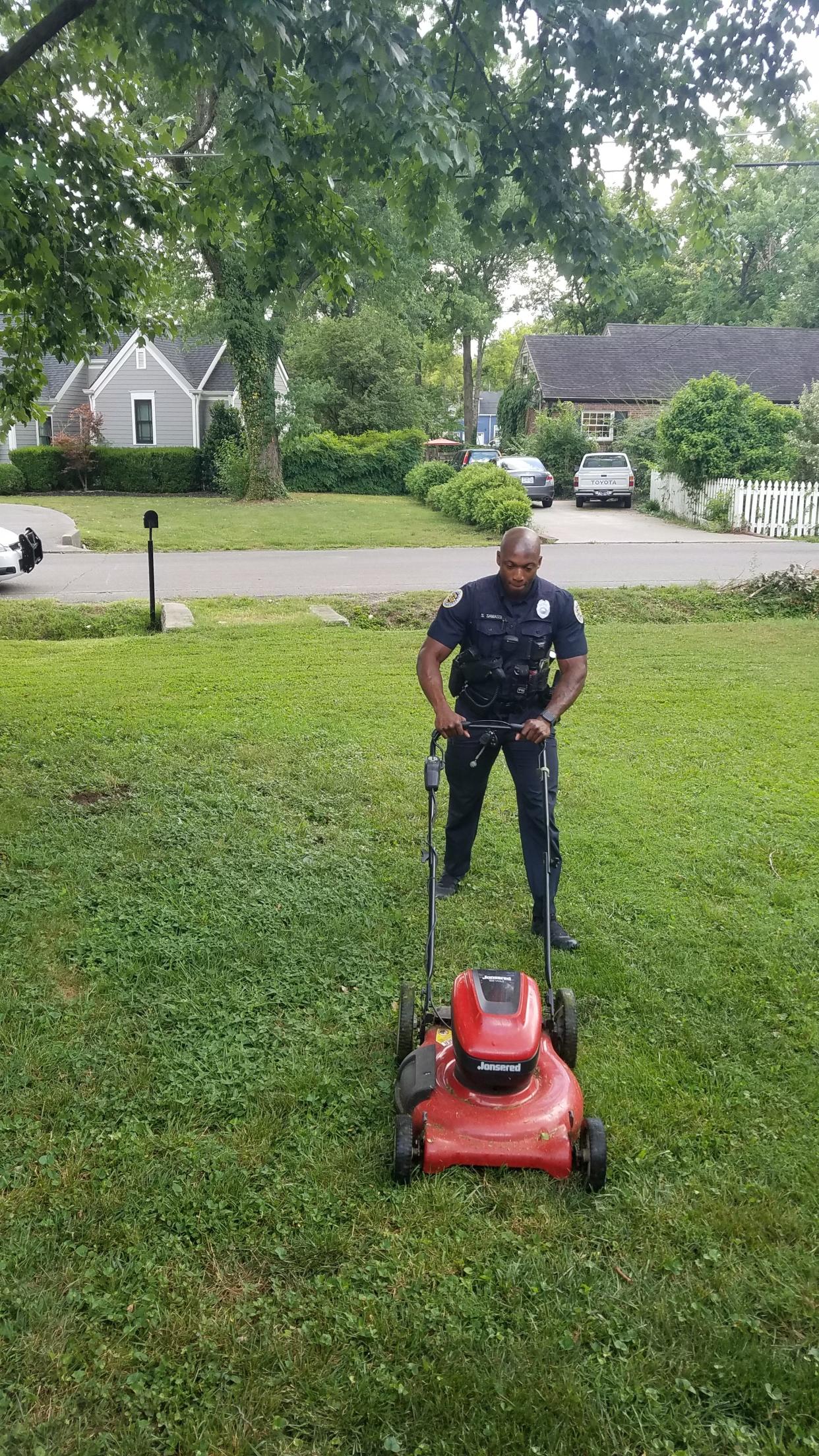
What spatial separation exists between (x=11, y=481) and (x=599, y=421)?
22.9m

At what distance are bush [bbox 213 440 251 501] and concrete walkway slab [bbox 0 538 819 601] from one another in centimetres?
1429

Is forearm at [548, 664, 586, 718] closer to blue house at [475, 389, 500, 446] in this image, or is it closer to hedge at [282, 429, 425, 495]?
hedge at [282, 429, 425, 495]

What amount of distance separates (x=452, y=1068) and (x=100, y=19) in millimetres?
5646

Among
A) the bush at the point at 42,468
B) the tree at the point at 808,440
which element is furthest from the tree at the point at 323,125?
the bush at the point at 42,468

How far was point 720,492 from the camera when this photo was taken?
91.3 feet

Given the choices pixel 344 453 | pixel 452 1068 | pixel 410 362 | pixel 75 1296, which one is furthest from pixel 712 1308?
pixel 410 362

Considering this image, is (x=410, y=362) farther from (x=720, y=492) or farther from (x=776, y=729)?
(x=776, y=729)

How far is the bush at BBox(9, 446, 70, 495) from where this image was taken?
35.8 meters

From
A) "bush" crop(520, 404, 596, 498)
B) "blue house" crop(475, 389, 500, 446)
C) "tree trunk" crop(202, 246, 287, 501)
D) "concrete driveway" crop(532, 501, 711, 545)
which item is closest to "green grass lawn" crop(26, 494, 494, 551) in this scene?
"tree trunk" crop(202, 246, 287, 501)

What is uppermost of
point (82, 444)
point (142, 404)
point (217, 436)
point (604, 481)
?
point (142, 404)

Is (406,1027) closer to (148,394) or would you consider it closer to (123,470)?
(123,470)

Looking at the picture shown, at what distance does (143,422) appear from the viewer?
41.1m

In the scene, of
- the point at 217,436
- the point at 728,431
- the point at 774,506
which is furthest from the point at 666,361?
the point at 774,506

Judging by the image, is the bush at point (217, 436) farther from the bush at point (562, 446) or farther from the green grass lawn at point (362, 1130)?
the green grass lawn at point (362, 1130)
